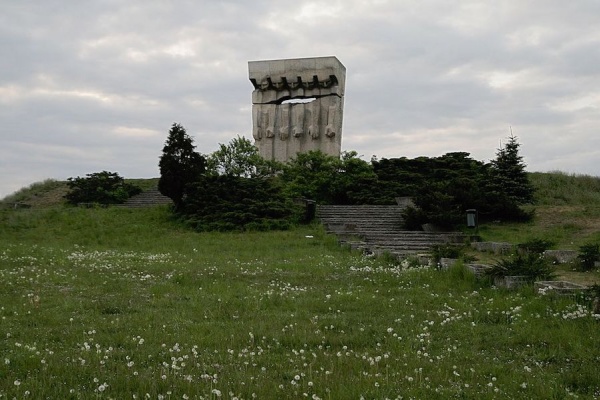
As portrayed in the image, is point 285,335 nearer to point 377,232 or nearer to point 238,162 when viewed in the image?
point 377,232

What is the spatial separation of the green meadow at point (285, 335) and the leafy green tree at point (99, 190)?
20.9 meters

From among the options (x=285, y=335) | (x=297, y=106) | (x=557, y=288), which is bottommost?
(x=285, y=335)

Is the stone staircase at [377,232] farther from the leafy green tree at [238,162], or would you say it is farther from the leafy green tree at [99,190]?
the leafy green tree at [99,190]

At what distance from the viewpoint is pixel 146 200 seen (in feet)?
116

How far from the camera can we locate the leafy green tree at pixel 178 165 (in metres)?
27.2

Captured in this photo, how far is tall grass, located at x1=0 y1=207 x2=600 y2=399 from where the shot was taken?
4.96 m

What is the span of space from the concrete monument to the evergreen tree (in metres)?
12.2

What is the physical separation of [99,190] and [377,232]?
1869cm

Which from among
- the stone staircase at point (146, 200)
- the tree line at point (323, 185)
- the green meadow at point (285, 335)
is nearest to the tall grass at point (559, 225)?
Result: the tree line at point (323, 185)

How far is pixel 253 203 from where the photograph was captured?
26.6 m

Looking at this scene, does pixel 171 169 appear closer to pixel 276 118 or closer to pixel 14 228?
pixel 14 228

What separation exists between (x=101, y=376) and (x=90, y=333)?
1954 mm

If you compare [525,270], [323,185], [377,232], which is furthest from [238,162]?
[525,270]

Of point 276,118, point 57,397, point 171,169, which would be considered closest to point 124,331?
point 57,397
